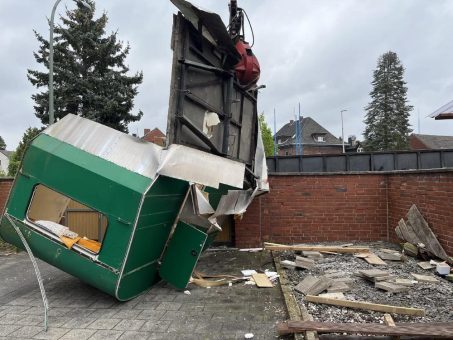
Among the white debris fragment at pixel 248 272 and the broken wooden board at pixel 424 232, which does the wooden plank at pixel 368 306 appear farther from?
the broken wooden board at pixel 424 232

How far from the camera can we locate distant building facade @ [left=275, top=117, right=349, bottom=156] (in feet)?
160

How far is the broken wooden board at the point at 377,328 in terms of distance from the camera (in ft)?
11.5

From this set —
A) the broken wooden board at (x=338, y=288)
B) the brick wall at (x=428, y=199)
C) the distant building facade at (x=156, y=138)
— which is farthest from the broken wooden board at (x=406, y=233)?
the distant building facade at (x=156, y=138)

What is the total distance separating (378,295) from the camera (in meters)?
4.90

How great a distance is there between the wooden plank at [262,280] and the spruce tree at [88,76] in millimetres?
14469

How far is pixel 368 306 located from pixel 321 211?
451 centimetres

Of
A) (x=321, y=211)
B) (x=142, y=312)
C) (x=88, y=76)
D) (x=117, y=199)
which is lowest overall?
(x=142, y=312)

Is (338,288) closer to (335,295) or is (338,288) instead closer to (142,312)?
(335,295)

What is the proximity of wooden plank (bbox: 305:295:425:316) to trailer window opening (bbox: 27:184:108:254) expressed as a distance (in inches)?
114

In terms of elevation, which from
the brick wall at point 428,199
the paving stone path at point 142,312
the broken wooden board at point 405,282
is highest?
the brick wall at point 428,199

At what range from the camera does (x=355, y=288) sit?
17.1 ft

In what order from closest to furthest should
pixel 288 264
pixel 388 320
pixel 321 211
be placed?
pixel 388 320 → pixel 288 264 → pixel 321 211

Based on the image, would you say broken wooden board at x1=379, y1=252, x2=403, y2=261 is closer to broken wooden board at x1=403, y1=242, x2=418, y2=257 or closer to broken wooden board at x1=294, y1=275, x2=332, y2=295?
broken wooden board at x1=403, y1=242, x2=418, y2=257

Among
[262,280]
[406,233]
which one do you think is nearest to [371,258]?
[406,233]
